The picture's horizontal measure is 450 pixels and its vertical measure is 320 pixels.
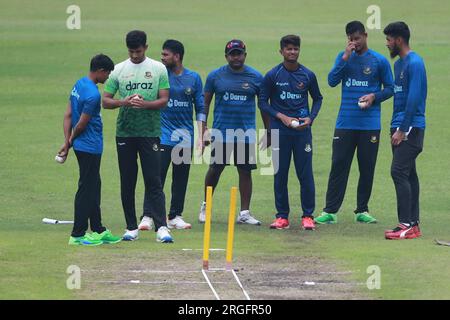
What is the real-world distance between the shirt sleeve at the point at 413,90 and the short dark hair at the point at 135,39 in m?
3.17

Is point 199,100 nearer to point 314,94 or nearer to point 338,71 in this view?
point 314,94

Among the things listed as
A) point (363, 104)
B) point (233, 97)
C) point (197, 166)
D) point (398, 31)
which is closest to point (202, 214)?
point (233, 97)

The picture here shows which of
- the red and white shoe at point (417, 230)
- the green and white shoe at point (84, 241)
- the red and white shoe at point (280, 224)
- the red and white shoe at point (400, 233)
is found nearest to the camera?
the green and white shoe at point (84, 241)

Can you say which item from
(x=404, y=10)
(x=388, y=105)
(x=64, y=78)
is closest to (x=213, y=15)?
(x=404, y=10)

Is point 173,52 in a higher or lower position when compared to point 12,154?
higher

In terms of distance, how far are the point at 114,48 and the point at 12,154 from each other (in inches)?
444

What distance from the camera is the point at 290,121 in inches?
651

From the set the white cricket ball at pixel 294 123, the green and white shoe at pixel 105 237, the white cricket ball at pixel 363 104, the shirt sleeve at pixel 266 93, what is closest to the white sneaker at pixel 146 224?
the green and white shoe at pixel 105 237

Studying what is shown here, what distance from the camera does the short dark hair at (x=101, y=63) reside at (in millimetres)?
14844

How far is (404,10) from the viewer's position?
4156cm

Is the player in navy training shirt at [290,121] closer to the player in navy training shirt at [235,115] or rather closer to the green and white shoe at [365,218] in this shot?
the player in navy training shirt at [235,115]

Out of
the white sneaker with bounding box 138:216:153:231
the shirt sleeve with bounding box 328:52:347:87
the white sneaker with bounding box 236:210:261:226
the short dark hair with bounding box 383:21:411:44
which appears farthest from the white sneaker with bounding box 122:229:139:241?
the short dark hair with bounding box 383:21:411:44

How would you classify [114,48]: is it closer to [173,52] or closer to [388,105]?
[388,105]

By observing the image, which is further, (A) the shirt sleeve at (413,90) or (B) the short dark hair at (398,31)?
(B) the short dark hair at (398,31)
